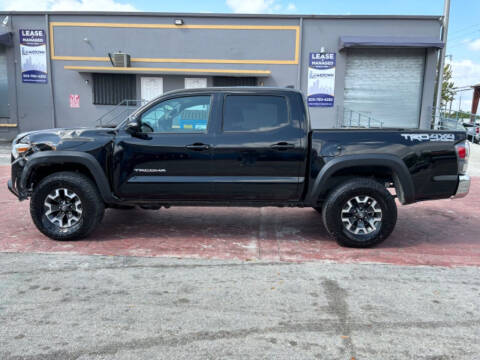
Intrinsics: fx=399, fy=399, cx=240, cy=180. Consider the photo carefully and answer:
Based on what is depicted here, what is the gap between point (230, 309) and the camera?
10.9 ft

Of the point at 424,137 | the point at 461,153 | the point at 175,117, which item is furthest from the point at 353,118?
the point at 175,117

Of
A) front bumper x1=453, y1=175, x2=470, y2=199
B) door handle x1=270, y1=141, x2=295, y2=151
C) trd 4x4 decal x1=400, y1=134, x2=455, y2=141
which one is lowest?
front bumper x1=453, y1=175, x2=470, y2=199

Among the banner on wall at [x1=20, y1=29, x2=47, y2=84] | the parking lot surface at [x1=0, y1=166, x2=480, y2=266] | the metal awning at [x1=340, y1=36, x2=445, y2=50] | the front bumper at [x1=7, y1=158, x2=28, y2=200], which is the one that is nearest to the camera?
the parking lot surface at [x1=0, y1=166, x2=480, y2=266]

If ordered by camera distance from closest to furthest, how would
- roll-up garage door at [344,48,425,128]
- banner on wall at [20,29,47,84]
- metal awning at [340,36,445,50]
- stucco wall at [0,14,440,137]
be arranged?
metal awning at [340,36,445,50] < stucco wall at [0,14,440,137] < roll-up garage door at [344,48,425,128] < banner on wall at [20,29,47,84]

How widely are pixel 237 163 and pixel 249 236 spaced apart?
3.68ft

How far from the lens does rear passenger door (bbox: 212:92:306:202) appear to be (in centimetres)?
483

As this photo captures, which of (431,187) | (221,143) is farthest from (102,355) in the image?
(431,187)

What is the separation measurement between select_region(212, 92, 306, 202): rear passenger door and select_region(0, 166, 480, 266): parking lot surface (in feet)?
2.20

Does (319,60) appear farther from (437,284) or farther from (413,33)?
(437,284)

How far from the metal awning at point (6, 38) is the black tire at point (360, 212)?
1795 cm

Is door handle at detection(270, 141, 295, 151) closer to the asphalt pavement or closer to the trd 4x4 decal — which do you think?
the asphalt pavement

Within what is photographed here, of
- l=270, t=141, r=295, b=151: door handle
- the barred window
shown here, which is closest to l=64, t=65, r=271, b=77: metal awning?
the barred window

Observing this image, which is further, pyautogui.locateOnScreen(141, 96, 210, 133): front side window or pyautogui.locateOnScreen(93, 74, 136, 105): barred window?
pyautogui.locateOnScreen(93, 74, 136, 105): barred window

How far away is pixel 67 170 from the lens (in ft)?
16.7
